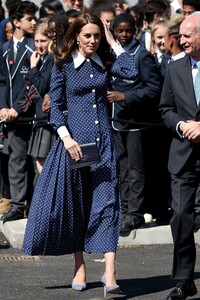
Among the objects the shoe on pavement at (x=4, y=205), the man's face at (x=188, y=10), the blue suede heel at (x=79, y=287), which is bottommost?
the shoe on pavement at (x=4, y=205)

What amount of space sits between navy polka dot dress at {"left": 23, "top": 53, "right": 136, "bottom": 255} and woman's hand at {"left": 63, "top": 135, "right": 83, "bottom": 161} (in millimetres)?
137

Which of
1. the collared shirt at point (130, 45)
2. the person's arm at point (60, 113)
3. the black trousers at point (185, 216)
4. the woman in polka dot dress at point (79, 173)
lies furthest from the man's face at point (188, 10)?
the black trousers at point (185, 216)

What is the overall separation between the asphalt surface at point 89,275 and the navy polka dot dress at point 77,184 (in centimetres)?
34

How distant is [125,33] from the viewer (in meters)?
10.0

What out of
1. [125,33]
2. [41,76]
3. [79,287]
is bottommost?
[79,287]

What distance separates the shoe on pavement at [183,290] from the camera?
738 centimetres

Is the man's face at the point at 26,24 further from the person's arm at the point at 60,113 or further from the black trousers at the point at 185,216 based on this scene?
the black trousers at the point at 185,216

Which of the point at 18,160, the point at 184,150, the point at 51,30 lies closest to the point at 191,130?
the point at 184,150

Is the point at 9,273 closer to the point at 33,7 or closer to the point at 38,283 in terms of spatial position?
the point at 38,283

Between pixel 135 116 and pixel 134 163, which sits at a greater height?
pixel 135 116

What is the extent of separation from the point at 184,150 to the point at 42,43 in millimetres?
3219

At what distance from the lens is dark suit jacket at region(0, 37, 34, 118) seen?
10.5 m

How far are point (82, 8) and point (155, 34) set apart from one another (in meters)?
1.99

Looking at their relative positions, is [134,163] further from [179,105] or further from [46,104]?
[179,105]
